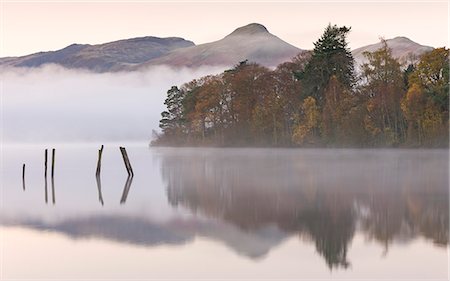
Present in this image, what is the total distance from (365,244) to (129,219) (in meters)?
8.35

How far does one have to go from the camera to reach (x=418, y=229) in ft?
56.8

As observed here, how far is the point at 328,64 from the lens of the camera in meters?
83.7

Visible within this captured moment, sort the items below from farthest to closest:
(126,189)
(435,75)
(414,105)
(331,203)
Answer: (435,75)
(414,105)
(126,189)
(331,203)

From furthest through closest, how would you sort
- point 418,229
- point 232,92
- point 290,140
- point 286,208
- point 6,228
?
point 232,92 → point 290,140 → point 286,208 → point 6,228 → point 418,229

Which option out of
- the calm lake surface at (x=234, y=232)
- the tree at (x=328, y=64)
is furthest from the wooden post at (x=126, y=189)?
the tree at (x=328, y=64)

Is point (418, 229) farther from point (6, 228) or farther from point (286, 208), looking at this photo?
point (6, 228)

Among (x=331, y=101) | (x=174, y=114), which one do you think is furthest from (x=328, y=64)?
(x=174, y=114)

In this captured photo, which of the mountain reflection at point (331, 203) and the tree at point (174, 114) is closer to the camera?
the mountain reflection at point (331, 203)

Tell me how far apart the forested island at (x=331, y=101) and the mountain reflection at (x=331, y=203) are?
115ft

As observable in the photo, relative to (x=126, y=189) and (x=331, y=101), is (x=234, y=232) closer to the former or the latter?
(x=126, y=189)

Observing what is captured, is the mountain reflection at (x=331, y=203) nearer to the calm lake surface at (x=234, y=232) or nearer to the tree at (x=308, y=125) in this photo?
the calm lake surface at (x=234, y=232)

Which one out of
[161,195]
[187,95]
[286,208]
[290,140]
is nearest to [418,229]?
[286,208]

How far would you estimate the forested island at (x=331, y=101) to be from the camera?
72.1 meters

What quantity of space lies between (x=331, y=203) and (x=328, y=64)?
204 ft
